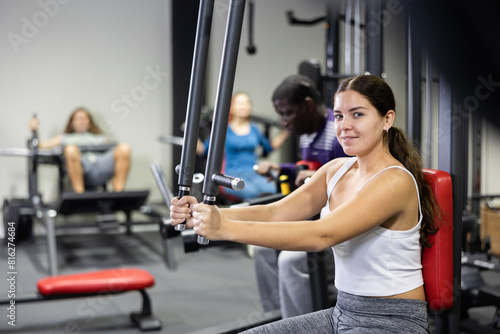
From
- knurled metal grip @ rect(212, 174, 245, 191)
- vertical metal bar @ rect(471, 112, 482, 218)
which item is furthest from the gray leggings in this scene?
vertical metal bar @ rect(471, 112, 482, 218)

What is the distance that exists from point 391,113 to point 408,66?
0.80 m

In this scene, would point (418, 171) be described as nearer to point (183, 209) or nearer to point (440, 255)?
point (440, 255)

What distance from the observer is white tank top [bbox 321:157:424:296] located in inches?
57.8

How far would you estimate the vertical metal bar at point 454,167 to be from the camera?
1685mm

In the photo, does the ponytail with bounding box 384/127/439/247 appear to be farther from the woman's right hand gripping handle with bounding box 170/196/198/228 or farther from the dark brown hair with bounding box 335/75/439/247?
the woman's right hand gripping handle with bounding box 170/196/198/228

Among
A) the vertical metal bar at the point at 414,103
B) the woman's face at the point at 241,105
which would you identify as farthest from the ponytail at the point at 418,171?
the woman's face at the point at 241,105

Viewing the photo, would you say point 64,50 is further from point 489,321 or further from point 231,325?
point 489,321

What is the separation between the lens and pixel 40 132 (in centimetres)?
584

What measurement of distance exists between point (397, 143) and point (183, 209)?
682mm

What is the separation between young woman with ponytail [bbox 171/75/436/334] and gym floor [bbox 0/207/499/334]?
1.35 metres

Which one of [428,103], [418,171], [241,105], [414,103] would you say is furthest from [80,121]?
[418,171]

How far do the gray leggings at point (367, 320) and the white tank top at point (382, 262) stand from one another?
0.09 ft

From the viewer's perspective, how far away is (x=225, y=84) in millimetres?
1104

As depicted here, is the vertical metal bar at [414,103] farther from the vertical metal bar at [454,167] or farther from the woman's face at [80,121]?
the woman's face at [80,121]
